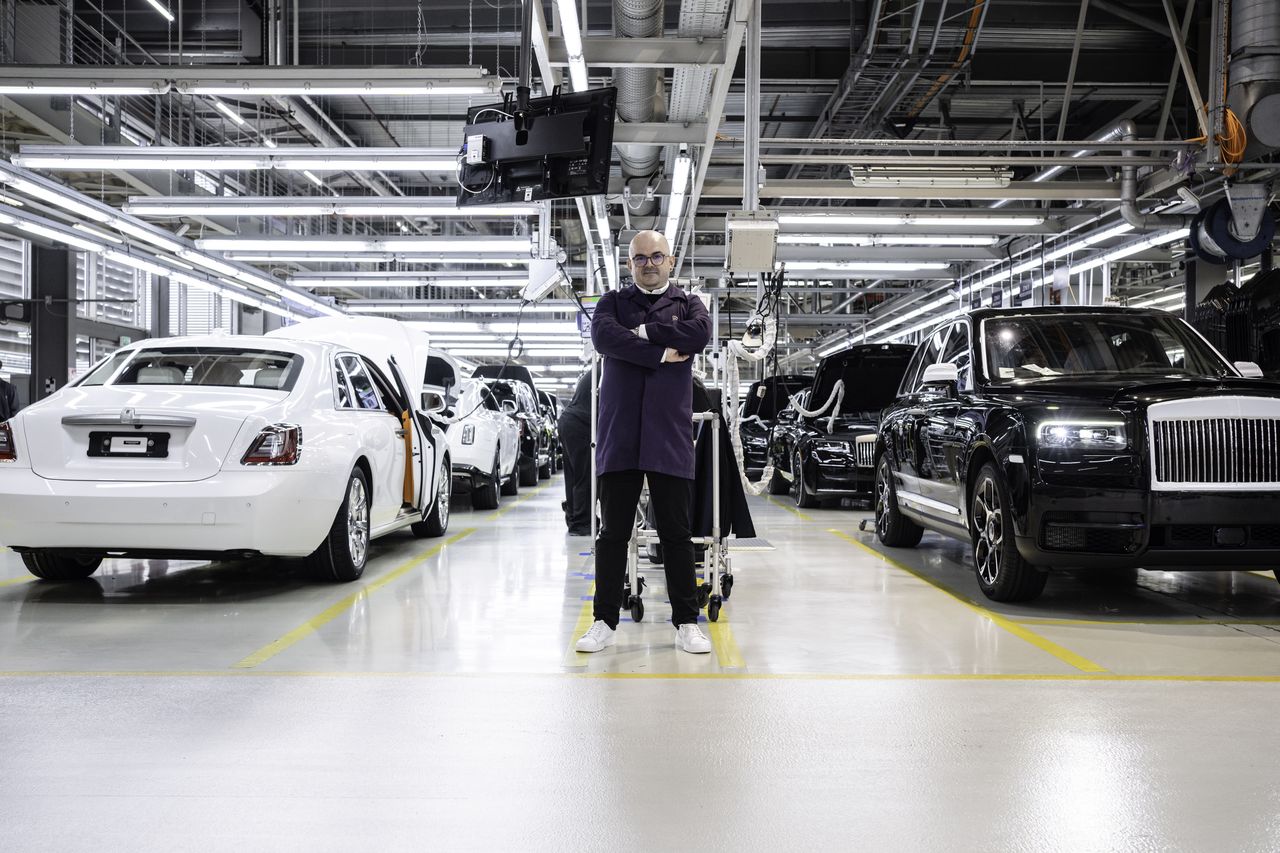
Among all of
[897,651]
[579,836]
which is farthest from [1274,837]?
[897,651]

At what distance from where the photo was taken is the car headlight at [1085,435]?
5.04 m

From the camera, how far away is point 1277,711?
358cm

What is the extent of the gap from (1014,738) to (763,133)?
12603 millimetres

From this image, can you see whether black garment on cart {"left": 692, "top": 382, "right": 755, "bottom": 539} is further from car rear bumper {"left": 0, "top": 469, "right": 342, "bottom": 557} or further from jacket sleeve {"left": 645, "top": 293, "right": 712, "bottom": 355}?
car rear bumper {"left": 0, "top": 469, "right": 342, "bottom": 557}

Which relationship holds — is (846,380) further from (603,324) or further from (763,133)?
(603,324)

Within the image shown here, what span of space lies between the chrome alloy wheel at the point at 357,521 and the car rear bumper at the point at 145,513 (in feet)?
2.67

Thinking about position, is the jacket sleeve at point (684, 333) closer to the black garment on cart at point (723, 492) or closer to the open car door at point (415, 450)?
the black garment on cart at point (723, 492)

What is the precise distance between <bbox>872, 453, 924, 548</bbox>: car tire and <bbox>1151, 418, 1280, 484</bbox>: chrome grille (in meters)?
3.21

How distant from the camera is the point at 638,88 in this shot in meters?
9.48

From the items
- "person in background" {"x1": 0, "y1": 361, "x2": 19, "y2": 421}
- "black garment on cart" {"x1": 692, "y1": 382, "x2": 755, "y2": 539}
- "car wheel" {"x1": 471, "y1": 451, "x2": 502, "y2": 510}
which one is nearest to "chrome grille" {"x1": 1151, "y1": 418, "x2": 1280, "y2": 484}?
"black garment on cart" {"x1": 692, "y1": 382, "x2": 755, "y2": 539}

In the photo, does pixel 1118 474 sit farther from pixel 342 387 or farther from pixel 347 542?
pixel 342 387

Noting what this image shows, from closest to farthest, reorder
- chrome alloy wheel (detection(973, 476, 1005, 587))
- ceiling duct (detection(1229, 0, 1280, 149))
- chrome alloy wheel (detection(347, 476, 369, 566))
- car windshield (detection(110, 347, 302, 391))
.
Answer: chrome alloy wheel (detection(973, 476, 1005, 587))
car windshield (detection(110, 347, 302, 391))
chrome alloy wheel (detection(347, 476, 369, 566))
ceiling duct (detection(1229, 0, 1280, 149))

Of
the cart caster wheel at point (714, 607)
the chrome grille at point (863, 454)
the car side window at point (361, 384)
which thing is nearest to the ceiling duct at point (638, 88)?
the car side window at point (361, 384)

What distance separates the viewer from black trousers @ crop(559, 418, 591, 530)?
848cm
